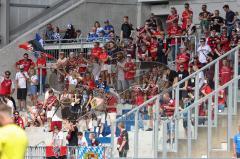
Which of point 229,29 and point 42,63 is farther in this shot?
point 42,63

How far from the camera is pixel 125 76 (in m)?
27.2

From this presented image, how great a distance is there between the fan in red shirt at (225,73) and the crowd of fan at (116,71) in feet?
0.08

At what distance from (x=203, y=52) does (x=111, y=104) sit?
310cm

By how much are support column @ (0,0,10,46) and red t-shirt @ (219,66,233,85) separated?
638 inches

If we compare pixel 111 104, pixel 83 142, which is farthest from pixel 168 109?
pixel 111 104

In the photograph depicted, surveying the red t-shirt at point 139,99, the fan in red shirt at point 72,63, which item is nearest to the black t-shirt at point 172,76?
the red t-shirt at point 139,99

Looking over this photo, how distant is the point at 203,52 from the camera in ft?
88.1

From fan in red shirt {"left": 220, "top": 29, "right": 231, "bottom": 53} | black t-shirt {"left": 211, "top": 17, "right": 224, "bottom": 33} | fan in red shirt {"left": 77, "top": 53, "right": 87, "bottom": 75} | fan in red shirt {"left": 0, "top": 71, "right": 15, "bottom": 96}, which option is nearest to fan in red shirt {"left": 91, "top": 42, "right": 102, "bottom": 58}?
fan in red shirt {"left": 77, "top": 53, "right": 87, "bottom": 75}

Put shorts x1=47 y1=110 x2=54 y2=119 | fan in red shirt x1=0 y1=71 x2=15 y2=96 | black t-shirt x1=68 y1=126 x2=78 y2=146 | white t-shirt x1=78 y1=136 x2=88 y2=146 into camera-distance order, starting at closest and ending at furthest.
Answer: white t-shirt x1=78 y1=136 x2=88 y2=146 < black t-shirt x1=68 y1=126 x2=78 y2=146 < shorts x1=47 y1=110 x2=54 y2=119 < fan in red shirt x1=0 y1=71 x2=15 y2=96

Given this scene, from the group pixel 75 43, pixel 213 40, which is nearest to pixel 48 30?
pixel 75 43

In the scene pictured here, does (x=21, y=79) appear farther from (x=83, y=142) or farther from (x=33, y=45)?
(x=83, y=142)

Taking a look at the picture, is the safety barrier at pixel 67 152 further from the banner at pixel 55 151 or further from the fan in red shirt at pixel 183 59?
the fan in red shirt at pixel 183 59

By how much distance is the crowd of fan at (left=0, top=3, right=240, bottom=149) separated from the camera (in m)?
25.5

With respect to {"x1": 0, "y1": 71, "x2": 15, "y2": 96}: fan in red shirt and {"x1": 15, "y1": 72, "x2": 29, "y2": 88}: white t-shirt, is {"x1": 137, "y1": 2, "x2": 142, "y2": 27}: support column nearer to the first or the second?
{"x1": 15, "y1": 72, "x2": 29, "y2": 88}: white t-shirt
